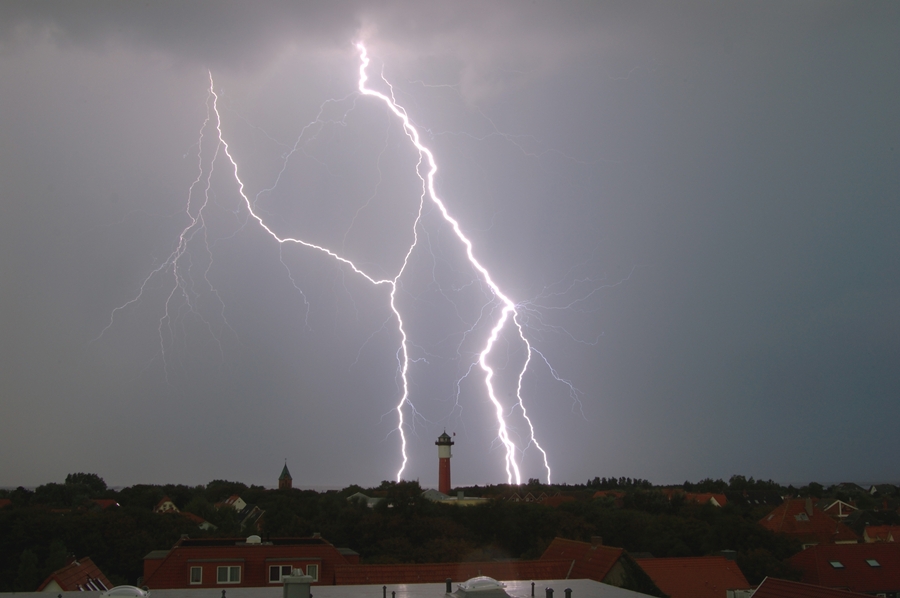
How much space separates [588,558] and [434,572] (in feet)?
12.5

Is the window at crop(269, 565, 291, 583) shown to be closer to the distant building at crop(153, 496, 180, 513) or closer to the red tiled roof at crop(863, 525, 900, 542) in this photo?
the red tiled roof at crop(863, 525, 900, 542)

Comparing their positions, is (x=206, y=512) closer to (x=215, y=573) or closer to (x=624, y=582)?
(x=215, y=573)

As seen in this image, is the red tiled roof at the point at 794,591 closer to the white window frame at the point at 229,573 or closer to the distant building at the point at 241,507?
the white window frame at the point at 229,573

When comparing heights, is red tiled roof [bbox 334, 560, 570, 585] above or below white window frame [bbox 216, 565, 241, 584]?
above

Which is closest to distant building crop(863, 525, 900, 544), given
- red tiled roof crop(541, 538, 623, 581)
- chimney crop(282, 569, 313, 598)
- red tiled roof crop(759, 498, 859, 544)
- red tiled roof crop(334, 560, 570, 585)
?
red tiled roof crop(759, 498, 859, 544)

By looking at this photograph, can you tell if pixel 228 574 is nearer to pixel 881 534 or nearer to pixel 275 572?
pixel 275 572

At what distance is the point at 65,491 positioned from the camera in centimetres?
5478

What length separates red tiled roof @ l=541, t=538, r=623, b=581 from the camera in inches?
626

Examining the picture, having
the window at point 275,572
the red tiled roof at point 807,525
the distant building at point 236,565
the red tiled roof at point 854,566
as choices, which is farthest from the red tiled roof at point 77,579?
the red tiled roof at point 807,525

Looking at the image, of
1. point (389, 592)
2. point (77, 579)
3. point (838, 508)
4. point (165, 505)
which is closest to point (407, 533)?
point (77, 579)

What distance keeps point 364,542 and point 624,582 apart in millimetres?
11894

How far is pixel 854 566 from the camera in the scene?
19.4 meters

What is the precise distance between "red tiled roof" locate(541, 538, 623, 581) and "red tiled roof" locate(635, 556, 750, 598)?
124 centimetres

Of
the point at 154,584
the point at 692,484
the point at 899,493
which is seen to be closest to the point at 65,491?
the point at 154,584
